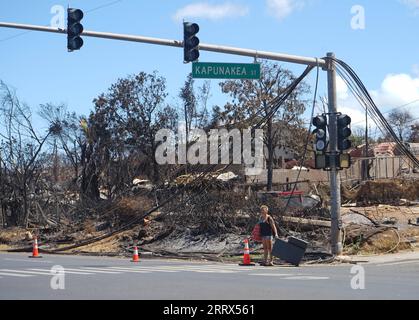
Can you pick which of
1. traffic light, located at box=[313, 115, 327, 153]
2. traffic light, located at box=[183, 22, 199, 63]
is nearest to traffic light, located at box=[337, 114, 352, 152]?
traffic light, located at box=[313, 115, 327, 153]

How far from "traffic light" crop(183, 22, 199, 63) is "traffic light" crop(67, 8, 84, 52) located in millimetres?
2779

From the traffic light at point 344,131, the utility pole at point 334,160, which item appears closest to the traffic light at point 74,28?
the utility pole at point 334,160

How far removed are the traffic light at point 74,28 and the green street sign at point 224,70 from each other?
333cm

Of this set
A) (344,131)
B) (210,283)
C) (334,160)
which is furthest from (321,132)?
(210,283)

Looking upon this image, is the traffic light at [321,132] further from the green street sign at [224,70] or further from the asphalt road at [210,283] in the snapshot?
the asphalt road at [210,283]

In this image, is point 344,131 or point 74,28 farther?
point 344,131

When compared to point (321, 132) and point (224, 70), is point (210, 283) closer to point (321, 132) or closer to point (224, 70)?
point (224, 70)

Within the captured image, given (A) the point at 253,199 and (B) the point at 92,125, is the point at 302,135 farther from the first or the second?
(A) the point at 253,199

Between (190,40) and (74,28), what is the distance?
3.09 meters

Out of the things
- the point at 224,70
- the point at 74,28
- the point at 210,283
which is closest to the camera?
the point at 210,283

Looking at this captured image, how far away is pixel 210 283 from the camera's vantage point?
1440 centimetres

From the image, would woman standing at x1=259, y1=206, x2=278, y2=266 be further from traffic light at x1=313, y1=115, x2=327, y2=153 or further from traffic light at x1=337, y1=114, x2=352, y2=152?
traffic light at x1=337, y1=114, x2=352, y2=152

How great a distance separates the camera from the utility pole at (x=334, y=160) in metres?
21.0

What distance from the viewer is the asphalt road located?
12.1 m
